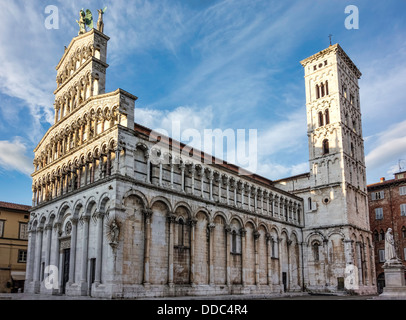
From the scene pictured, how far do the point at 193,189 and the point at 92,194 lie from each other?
26.9 ft

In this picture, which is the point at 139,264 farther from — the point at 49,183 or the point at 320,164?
the point at 320,164

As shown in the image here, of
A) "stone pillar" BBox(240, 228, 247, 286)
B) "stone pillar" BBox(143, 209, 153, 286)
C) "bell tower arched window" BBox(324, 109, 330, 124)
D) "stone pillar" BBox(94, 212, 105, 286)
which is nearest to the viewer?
"stone pillar" BBox(94, 212, 105, 286)

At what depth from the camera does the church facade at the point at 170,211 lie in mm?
26797

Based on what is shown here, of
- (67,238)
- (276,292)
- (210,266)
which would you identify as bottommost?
(276,292)

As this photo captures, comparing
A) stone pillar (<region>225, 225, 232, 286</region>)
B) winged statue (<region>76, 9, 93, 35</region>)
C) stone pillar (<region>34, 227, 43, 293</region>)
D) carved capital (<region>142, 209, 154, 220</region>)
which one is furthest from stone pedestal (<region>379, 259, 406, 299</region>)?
winged statue (<region>76, 9, 93, 35</region>)

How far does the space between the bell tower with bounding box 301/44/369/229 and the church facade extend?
0.16 metres

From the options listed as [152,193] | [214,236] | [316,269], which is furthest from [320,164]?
[152,193]

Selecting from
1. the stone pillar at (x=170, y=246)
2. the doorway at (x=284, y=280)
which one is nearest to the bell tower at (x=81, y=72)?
the stone pillar at (x=170, y=246)

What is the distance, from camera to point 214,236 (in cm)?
3325

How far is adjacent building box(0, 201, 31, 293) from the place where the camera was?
41.6 meters

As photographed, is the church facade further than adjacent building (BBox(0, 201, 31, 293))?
No

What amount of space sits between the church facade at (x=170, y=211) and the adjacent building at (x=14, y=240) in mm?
7691

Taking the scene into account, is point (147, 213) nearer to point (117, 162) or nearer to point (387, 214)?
point (117, 162)

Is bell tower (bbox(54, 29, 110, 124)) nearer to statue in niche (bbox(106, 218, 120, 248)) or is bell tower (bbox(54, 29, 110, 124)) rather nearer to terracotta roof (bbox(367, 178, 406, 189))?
statue in niche (bbox(106, 218, 120, 248))
